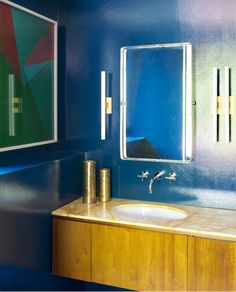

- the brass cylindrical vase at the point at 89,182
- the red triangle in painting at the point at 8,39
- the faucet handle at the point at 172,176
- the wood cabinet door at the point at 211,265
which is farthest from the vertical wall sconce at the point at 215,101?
the red triangle in painting at the point at 8,39

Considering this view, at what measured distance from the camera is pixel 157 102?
2.67 metres

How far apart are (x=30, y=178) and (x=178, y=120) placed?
99 centimetres

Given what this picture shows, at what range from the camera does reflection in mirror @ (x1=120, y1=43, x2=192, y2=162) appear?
258 cm

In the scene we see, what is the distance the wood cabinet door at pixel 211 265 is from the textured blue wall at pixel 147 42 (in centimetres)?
49

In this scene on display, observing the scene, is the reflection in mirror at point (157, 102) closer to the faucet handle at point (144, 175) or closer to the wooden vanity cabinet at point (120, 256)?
the faucet handle at point (144, 175)

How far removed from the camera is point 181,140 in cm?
261

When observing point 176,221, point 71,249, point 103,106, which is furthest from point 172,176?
point 71,249

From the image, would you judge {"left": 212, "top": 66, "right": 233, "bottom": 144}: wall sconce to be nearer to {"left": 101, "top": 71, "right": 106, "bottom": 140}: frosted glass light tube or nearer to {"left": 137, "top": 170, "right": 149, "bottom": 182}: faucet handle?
{"left": 137, "top": 170, "right": 149, "bottom": 182}: faucet handle

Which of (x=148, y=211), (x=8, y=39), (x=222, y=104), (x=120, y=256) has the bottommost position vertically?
(x=120, y=256)

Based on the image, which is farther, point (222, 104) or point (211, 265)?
point (222, 104)

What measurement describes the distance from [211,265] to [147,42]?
1434 mm

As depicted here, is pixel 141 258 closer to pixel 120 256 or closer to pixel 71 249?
pixel 120 256

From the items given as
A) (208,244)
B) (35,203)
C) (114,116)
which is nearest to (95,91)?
(114,116)

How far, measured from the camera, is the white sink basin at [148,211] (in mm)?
2564
